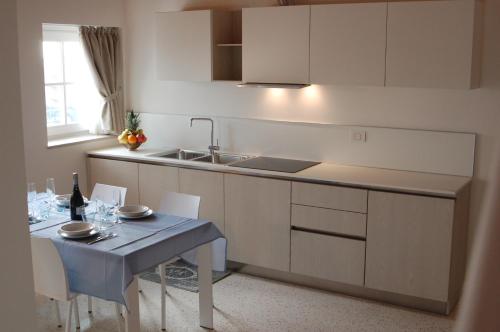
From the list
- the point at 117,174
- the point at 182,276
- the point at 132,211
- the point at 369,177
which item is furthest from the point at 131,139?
the point at 369,177

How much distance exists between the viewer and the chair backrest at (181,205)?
4.04 metres

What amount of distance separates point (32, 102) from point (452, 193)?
341 cm

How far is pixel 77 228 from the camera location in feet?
11.1

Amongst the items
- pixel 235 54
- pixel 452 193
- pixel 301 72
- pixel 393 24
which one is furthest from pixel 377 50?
pixel 235 54

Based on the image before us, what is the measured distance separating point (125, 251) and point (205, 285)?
898mm

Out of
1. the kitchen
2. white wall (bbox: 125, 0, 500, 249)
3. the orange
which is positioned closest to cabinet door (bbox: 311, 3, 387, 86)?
the kitchen

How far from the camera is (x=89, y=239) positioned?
326 centimetres

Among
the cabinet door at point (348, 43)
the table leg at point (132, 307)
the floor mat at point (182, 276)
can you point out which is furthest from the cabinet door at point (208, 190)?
the table leg at point (132, 307)

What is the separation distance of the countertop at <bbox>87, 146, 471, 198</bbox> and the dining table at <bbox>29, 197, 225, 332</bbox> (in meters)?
1.03

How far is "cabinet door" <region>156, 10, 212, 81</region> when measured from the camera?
16.5ft

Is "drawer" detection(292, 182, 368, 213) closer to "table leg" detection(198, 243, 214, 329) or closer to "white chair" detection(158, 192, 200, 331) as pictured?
"white chair" detection(158, 192, 200, 331)

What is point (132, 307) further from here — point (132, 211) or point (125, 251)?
point (132, 211)

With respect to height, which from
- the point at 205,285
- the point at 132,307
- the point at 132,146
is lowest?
the point at 205,285

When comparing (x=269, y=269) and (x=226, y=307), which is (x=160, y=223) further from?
(x=269, y=269)
